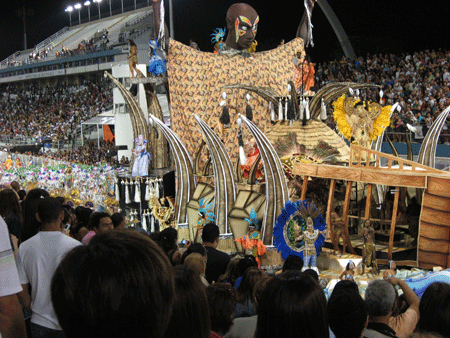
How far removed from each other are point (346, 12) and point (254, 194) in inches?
573

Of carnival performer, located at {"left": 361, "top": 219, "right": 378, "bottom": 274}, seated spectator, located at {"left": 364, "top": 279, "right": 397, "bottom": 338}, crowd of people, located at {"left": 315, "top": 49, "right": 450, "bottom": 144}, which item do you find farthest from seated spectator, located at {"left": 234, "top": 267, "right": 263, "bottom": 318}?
crowd of people, located at {"left": 315, "top": 49, "right": 450, "bottom": 144}

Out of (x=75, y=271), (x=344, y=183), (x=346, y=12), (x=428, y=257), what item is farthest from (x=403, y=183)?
(x=346, y=12)

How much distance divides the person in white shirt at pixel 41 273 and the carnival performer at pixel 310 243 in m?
4.62

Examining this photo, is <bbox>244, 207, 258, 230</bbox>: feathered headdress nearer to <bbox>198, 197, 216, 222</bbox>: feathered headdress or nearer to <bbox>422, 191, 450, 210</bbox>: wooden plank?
<bbox>198, 197, 216, 222</bbox>: feathered headdress

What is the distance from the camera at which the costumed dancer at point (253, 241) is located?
8825 millimetres

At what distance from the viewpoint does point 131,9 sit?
36.5 m

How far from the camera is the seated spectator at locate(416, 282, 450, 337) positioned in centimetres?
273

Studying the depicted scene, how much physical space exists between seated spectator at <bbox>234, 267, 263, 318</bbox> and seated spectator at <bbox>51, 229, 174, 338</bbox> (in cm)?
228

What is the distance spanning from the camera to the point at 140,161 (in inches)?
461

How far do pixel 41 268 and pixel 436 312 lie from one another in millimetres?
2125

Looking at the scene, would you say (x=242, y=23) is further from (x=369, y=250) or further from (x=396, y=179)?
(x=369, y=250)

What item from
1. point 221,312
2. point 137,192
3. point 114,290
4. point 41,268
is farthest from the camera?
point 137,192

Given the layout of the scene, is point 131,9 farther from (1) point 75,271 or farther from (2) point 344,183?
(1) point 75,271

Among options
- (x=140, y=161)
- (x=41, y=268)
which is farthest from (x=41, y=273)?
(x=140, y=161)
